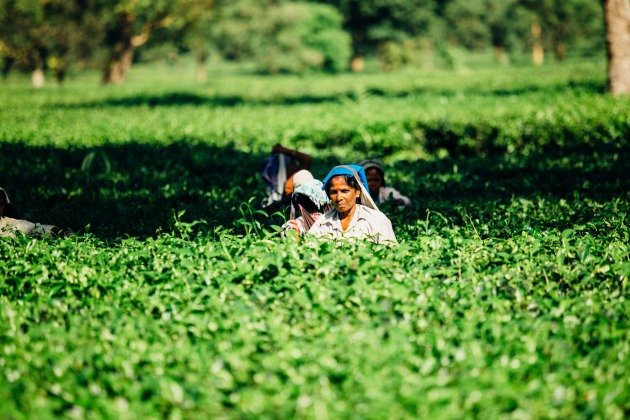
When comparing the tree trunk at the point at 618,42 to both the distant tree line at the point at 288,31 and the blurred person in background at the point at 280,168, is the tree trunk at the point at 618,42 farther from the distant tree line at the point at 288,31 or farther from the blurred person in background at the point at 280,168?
the distant tree line at the point at 288,31

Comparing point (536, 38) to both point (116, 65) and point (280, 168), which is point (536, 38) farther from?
point (280, 168)

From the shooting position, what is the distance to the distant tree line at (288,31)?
40.6m

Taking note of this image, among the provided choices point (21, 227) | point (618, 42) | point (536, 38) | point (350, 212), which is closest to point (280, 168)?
point (350, 212)

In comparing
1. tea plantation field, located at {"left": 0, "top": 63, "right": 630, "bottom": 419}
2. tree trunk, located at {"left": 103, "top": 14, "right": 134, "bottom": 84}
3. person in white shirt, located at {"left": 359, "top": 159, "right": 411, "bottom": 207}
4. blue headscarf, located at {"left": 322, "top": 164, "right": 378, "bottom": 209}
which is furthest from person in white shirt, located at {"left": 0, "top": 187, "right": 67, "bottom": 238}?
tree trunk, located at {"left": 103, "top": 14, "right": 134, "bottom": 84}

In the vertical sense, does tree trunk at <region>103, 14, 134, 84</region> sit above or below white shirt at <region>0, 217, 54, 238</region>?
above

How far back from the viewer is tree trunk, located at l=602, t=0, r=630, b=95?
696 inches

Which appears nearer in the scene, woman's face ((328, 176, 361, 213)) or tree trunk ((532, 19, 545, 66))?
woman's face ((328, 176, 361, 213))

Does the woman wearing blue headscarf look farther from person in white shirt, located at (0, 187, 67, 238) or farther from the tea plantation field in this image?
person in white shirt, located at (0, 187, 67, 238)

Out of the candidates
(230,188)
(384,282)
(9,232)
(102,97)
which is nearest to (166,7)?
(102,97)

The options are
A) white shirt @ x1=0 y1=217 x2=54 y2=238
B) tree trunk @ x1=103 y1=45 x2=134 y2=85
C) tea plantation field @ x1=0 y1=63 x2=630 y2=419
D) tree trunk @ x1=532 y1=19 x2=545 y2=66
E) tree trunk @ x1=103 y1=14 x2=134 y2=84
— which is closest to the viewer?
tea plantation field @ x1=0 y1=63 x2=630 y2=419

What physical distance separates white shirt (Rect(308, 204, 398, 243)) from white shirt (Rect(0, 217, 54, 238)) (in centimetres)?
274

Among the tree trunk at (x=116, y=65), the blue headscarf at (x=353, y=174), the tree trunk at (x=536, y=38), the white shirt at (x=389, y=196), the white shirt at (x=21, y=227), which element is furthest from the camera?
the tree trunk at (x=536, y=38)

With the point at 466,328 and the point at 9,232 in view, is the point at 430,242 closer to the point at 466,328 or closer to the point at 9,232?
the point at 466,328

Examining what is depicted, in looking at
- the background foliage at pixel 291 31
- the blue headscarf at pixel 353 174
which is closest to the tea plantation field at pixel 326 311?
the blue headscarf at pixel 353 174
